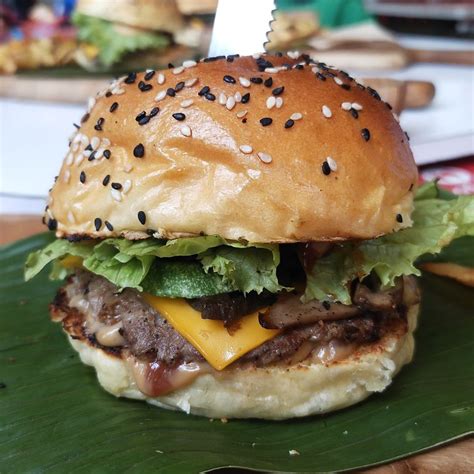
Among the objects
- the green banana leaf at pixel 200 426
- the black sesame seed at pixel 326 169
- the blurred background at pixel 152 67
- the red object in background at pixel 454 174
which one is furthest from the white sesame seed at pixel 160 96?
the red object in background at pixel 454 174

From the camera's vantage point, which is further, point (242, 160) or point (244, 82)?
point (244, 82)

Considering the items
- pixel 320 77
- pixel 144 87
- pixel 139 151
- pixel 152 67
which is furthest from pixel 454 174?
pixel 152 67

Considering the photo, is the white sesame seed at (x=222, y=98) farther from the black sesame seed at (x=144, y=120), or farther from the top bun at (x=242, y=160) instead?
the black sesame seed at (x=144, y=120)

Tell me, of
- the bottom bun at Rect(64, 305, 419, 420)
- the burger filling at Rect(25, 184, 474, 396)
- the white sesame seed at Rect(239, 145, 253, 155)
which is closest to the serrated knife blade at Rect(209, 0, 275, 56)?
the white sesame seed at Rect(239, 145, 253, 155)

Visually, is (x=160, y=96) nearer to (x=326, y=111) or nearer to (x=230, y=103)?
(x=230, y=103)

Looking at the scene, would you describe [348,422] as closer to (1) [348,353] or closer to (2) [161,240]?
(1) [348,353]

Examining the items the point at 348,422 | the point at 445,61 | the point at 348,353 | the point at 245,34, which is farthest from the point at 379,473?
the point at 445,61

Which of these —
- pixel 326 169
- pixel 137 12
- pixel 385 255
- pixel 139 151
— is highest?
pixel 326 169
